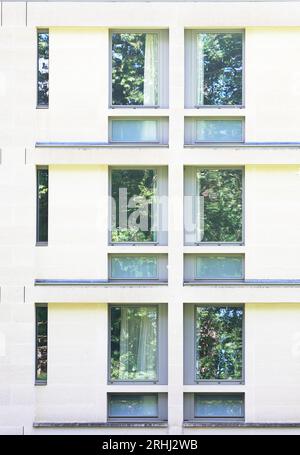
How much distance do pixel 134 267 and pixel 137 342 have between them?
1.11 m

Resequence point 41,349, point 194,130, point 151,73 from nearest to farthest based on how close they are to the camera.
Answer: point 41,349 → point 194,130 → point 151,73

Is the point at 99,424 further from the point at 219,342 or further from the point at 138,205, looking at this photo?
the point at 138,205

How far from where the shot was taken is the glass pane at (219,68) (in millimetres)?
10648

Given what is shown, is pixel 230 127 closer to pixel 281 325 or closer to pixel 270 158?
pixel 270 158

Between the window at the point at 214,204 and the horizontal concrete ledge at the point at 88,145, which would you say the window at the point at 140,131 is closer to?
the horizontal concrete ledge at the point at 88,145

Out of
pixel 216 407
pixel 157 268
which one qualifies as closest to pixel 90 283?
pixel 157 268

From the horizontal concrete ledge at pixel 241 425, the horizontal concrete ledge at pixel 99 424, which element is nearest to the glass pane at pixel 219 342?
the horizontal concrete ledge at pixel 241 425

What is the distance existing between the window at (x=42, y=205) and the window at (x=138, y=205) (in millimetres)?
974

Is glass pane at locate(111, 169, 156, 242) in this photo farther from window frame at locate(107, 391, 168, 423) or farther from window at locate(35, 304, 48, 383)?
window frame at locate(107, 391, 168, 423)

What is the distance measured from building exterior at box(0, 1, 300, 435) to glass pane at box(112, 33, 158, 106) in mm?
72

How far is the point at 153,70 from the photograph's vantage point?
10.7m

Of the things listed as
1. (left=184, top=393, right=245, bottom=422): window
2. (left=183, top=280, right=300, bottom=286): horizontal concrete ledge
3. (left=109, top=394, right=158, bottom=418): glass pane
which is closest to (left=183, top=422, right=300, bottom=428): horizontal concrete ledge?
(left=184, top=393, right=245, bottom=422): window

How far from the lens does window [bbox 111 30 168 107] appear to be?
1063cm

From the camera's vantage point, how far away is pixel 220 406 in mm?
10492
